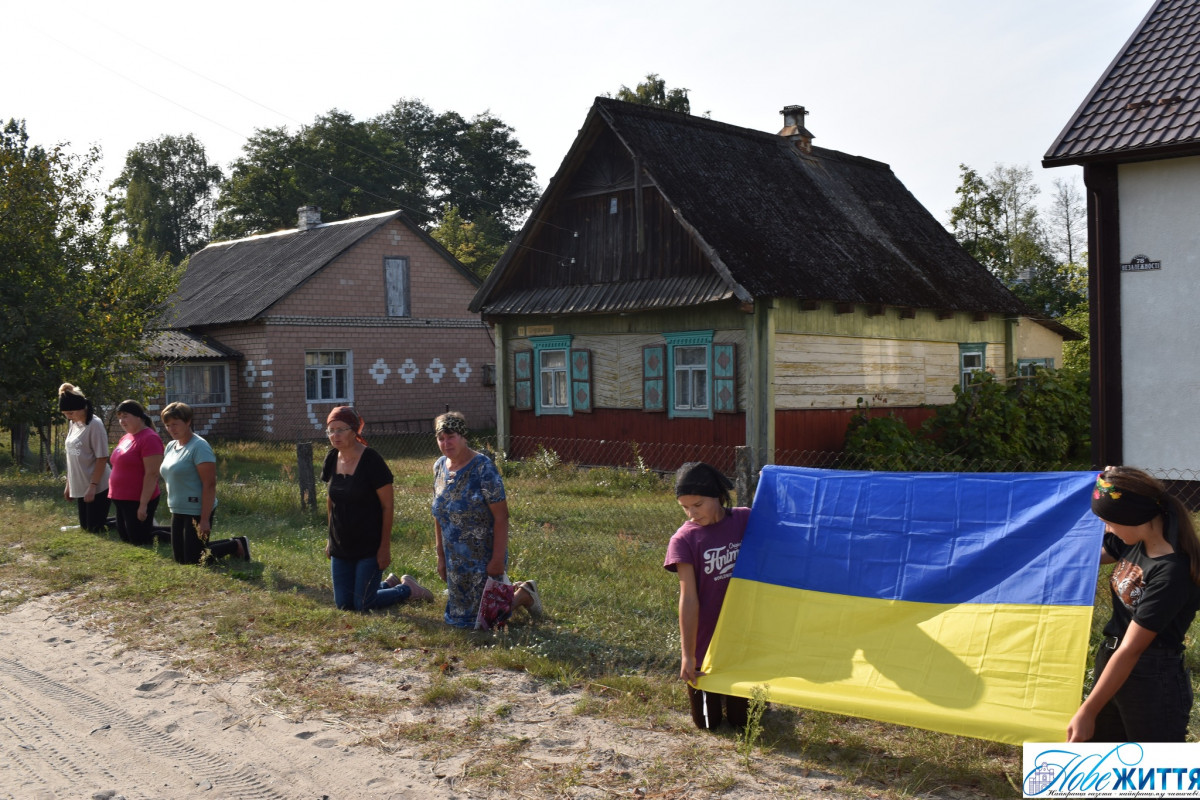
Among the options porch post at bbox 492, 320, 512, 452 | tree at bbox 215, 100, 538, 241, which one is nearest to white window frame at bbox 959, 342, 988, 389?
porch post at bbox 492, 320, 512, 452

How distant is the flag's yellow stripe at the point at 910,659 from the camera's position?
4184 mm

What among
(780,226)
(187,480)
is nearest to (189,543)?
(187,480)

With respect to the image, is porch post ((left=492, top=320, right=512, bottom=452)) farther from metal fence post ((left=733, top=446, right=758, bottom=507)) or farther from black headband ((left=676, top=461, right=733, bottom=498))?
black headband ((left=676, top=461, right=733, bottom=498))

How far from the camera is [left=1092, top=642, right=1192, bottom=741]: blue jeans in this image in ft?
11.8

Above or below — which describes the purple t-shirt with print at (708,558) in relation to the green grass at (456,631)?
above

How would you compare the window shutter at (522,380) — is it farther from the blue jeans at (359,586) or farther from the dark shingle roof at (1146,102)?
the blue jeans at (359,586)

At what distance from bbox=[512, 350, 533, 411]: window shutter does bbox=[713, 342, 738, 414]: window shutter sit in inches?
181

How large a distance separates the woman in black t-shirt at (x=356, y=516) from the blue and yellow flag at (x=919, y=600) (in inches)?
122

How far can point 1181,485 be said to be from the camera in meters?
11.3

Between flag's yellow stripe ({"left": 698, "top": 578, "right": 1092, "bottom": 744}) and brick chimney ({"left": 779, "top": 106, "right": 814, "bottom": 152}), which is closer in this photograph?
flag's yellow stripe ({"left": 698, "top": 578, "right": 1092, "bottom": 744})

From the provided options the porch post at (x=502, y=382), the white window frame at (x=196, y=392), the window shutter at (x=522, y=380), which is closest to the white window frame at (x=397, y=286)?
the white window frame at (x=196, y=392)

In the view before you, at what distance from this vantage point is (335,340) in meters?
28.1

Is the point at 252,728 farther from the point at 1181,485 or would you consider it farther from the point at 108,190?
the point at 108,190

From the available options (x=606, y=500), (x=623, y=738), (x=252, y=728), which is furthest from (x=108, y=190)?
(x=623, y=738)
